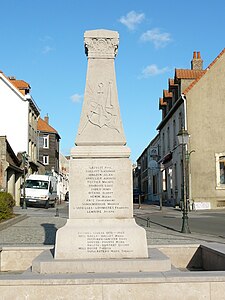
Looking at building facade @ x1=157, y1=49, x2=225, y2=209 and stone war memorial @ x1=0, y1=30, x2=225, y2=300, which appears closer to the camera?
stone war memorial @ x1=0, y1=30, x2=225, y2=300

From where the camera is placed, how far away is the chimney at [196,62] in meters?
40.0

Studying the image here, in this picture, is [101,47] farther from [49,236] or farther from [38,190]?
[38,190]

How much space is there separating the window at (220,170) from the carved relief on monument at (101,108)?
28077mm

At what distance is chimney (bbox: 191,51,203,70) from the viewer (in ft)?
131

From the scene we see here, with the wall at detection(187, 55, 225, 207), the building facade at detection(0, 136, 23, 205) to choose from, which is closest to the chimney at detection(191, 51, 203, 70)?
the wall at detection(187, 55, 225, 207)

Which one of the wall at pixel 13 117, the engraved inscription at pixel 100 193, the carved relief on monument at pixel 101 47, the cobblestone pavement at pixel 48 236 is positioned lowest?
the cobblestone pavement at pixel 48 236

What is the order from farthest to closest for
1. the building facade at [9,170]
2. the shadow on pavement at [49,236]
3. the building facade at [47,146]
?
the building facade at [47,146] < the building facade at [9,170] < the shadow on pavement at [49,236]

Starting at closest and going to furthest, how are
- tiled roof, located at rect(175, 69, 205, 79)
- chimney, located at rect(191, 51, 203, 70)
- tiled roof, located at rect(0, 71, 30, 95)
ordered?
1. tiled roof, located at rect(175, 69, 205, 79)
2. chimney, located at rect(191, 51, 203, 70)
3. tiled roof, located at rect(0, 71, 30, 95)

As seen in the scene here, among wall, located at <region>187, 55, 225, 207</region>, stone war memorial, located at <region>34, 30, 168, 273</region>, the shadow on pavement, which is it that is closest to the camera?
stone war memorial, located at <region>34, 30, 168, 273</region>

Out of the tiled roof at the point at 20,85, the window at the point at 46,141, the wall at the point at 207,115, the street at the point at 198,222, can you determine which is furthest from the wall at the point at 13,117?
the street at the point at 198,222

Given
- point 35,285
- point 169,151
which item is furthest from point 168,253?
point 169,151

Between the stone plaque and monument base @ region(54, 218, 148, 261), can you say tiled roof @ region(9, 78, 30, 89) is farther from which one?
monument base @ region(54, 218, 148, 261)

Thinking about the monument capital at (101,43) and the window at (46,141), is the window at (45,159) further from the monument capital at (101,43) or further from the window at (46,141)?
the monument capital at (101,43)

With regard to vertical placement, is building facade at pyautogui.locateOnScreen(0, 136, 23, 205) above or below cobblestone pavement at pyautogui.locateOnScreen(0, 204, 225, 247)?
above
